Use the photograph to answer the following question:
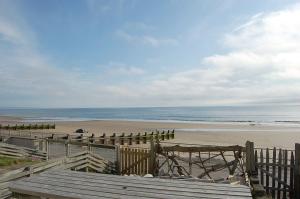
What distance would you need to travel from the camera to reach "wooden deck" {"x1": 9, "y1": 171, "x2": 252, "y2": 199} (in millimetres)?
6297

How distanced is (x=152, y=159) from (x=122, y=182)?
22.9ft

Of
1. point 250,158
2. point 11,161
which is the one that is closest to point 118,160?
point 11,161

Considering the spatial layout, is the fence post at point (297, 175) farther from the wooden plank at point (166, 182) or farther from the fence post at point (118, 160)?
the fence post at point (118, 160)

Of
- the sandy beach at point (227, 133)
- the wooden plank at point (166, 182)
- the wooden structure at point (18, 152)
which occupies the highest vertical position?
the wooden plank at point (166, 182)

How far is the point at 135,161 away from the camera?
1502 cm

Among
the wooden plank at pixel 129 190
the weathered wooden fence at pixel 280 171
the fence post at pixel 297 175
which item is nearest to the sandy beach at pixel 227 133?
the weathered wooden fence at pixel 280 171

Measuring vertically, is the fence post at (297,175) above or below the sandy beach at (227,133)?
above

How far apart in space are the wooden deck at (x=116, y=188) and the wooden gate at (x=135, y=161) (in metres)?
7.13

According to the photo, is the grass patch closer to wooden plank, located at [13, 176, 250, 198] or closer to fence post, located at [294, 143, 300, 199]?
wooden plank, located at [13, 176, 250, 198]

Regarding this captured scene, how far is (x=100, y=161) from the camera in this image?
15000mm

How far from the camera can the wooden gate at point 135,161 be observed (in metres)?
14.8

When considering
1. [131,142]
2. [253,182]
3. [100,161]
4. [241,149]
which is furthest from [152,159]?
[131,142]

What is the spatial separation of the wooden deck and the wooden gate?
23.4 feet

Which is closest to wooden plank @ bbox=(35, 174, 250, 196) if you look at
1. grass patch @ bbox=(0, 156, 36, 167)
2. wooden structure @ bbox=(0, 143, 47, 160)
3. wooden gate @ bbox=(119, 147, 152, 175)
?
wooden gate @ bbox=(119, 147, 152, 175)
